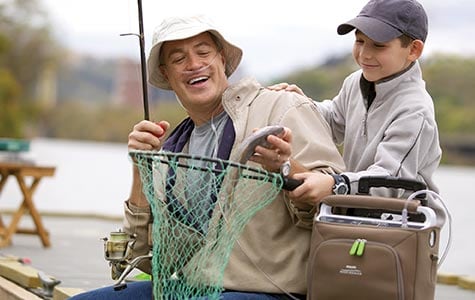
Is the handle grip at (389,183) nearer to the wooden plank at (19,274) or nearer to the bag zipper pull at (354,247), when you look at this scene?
the bag zipper pull at (354,247)

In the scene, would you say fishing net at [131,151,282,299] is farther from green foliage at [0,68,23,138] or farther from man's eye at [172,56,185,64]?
green foliage at [0,68,23,138]

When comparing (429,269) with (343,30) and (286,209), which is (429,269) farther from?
(343,30)

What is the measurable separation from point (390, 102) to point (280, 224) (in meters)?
0.57

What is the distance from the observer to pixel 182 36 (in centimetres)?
371

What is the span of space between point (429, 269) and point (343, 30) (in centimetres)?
92

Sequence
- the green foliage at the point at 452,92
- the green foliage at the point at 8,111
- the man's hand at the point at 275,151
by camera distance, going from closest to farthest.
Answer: the man's hand at the point at 275,151
the green foliage at the point at 452,92
the green foliage at the point at 8,111

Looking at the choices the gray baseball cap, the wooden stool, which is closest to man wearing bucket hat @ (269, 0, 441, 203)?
the gray baseball cap

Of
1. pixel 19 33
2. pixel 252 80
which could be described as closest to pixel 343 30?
pixel 252 80

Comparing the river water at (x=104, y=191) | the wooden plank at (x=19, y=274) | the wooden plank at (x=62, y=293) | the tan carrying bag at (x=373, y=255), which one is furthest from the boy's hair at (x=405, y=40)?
the wooden plank at (x=19, y=274)

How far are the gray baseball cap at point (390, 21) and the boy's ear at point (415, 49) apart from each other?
2 cm

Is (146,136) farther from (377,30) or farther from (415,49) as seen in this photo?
(415,49)

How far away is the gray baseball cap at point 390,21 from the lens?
371 cm

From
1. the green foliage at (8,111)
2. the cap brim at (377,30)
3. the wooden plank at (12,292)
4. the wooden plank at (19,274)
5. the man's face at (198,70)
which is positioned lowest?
the green foliage at (8,111)

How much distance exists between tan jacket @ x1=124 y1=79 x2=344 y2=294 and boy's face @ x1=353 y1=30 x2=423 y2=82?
259 millimetres
